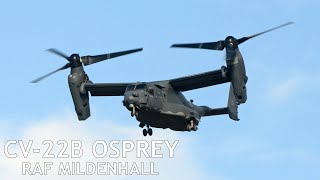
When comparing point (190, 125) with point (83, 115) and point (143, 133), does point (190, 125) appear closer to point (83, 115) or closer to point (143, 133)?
point (143, 133)

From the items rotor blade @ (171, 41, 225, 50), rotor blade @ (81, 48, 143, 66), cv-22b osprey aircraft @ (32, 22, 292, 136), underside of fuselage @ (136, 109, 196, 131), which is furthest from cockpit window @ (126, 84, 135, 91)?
rotor blade @ (81, 48, 143, 66)

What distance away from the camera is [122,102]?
50781 millimetres

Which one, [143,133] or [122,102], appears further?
[143,133]

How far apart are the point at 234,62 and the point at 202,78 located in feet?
11.5

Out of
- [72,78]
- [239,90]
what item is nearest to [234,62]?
[239,90]

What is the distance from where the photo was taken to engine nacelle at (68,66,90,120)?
183 ft

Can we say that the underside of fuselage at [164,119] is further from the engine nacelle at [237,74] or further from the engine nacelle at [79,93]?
the engine nacelle at [79,93]

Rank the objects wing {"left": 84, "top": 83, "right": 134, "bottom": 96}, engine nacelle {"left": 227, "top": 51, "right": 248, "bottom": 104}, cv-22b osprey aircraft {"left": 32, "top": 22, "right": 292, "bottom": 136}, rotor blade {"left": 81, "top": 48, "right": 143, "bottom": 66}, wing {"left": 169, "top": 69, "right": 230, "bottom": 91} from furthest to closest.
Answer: rotor blade {"left": 81, "top": 48, "right": 143, "bottom": 66} → wing {"left": 84, "top": 83, "right": 134, "bottom": 96} → wing {"left": 169, "top": 69, "right": 230, "bottom": 91} → cv-22b osprey aircraft {"left": 32, "top": 22, "right": 292, "bottom": 136} → engine nacelle {"left": 227, "top": 51, "right": 248, "bottom": 104}

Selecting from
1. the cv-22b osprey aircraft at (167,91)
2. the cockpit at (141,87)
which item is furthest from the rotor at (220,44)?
the cockpit at (141,87)

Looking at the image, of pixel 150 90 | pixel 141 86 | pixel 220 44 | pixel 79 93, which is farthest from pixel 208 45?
pixel 79 93

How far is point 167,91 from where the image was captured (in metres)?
53.9

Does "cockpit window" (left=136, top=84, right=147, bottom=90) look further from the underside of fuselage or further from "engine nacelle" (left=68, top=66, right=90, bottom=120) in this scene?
"engine nacelle" (left=68, top=66, right=90, bottom=120)

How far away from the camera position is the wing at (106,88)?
5609cm

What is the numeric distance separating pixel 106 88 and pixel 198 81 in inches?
240
